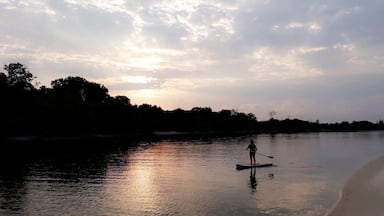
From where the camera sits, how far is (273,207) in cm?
2181

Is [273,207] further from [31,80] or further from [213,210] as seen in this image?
[31,80]

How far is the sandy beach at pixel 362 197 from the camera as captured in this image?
19755mm

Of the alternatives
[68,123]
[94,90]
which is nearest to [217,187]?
[68,123]

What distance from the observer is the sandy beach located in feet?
64.8

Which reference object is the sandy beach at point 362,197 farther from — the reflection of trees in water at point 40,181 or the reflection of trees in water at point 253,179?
the reflection of trees in water at point 40,181

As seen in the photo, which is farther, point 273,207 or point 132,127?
point 132,127

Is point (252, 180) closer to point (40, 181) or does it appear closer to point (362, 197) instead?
point (362, 197)

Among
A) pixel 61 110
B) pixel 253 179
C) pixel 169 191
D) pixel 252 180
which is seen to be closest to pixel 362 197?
pixel 252 180

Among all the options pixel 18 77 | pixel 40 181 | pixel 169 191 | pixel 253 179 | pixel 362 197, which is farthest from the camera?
pixel 18 77

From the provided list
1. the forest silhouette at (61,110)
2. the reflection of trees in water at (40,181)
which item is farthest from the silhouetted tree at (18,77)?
the reflection of trees in water at (40,181)

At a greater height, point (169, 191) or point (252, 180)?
point (252, 180)

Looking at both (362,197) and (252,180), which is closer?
(362,197)

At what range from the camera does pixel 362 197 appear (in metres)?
23.9

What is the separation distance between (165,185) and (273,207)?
10396 millimetres
